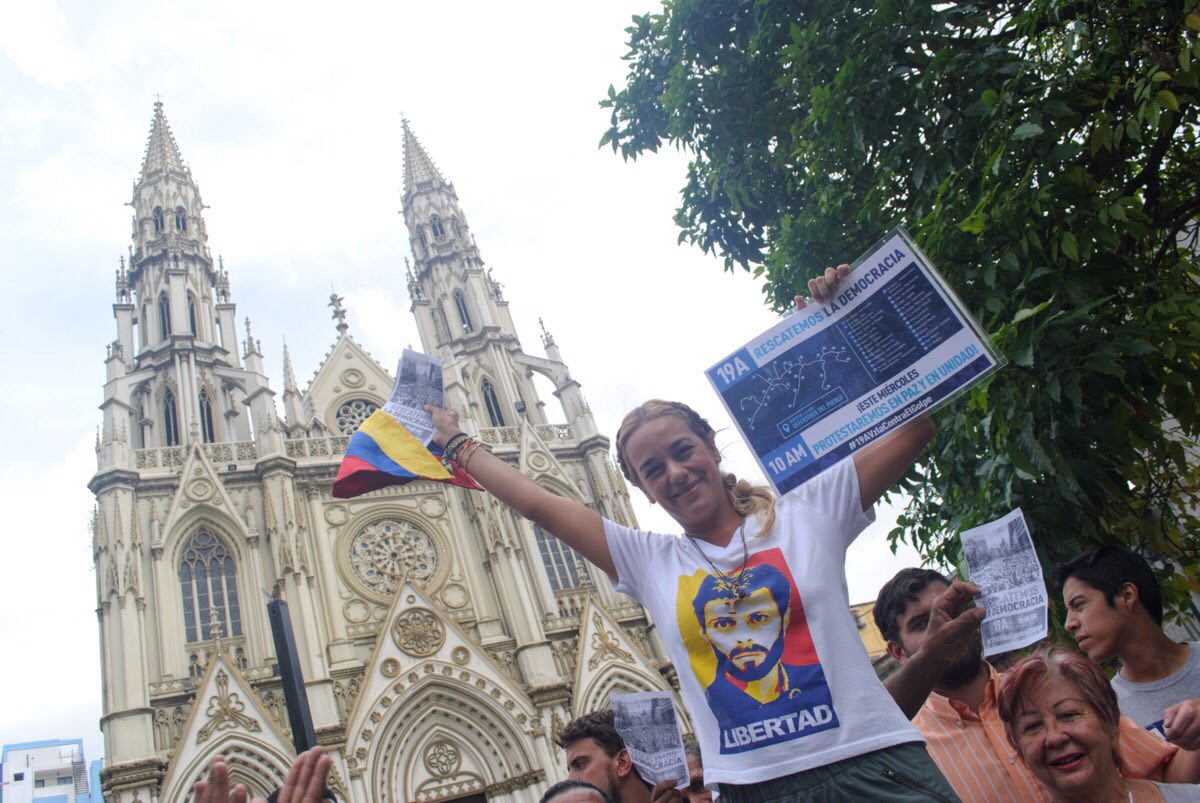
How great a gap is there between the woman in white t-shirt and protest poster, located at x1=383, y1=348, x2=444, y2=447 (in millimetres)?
420

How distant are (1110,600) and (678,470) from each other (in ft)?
6.32

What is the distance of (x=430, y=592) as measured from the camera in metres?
20.2

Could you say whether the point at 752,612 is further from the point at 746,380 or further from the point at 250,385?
the point at 250,385

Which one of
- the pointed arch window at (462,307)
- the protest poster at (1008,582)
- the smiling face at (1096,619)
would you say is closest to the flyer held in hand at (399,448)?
the protest poster at (1008,582)

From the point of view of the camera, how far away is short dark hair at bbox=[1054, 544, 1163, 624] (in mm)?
3098

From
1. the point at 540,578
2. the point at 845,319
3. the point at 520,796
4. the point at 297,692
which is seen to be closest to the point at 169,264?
the point at 540,578

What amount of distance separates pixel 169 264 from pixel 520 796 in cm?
1685

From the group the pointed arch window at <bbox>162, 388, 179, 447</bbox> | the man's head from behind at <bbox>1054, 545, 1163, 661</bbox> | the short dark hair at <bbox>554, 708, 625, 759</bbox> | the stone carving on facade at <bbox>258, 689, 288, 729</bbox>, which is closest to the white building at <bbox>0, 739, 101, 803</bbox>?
the pointed arch window at <bbox>162, 388, 179, 447</bbox>

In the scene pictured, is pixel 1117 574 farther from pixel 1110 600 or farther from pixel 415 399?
pixel 415 399

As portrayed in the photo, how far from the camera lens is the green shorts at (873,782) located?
174 cm

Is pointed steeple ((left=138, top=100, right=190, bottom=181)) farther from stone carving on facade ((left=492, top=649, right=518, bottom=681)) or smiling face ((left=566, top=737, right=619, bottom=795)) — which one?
smiling face ((left=566, top=737, right=619, bottom=795))

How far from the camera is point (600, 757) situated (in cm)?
404

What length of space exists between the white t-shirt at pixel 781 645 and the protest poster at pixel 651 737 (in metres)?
2.13

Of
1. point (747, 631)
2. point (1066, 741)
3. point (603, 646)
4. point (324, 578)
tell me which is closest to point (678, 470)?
point (747, 631)
